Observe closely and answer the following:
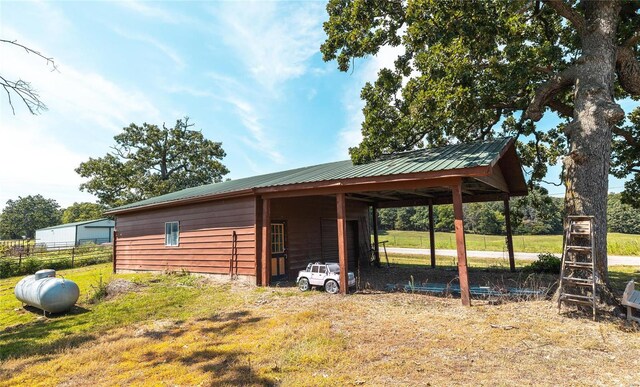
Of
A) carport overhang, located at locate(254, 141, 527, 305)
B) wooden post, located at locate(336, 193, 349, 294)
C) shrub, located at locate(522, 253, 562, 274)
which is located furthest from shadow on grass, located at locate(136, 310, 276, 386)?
shrub, located at locate(522, 253, 562, 274)

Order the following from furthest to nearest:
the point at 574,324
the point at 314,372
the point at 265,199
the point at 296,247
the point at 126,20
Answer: the point at 296,247
the point at 265,199
the point at 126,20
the point at 574,324
the point at 314,372

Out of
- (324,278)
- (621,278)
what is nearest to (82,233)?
(324,278)

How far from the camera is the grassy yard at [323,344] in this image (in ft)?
13.2

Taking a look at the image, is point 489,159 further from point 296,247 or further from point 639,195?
point 639,195

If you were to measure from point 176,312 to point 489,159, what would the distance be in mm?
7715

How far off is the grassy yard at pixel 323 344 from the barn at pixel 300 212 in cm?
143

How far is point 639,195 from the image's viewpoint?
1191 centimetres

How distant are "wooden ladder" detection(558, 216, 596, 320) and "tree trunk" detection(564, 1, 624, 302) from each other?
0.23 m

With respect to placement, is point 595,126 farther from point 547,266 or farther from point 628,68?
point 547,266

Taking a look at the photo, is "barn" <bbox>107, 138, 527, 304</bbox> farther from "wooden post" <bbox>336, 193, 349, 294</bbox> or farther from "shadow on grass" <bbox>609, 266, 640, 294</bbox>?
"shadow on grass" <bbox>609, 266, 640, 294</bbox>

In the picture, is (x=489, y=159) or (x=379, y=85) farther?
(x=379, y=85)

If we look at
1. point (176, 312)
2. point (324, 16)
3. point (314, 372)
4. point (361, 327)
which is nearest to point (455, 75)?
point (324, 16)

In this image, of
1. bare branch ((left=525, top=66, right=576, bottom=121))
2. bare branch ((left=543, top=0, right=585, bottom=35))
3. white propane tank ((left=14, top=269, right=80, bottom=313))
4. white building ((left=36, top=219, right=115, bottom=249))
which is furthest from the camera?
white building ((left=36, top=219, right=115, bottom=249))

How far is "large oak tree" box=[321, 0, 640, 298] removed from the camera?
7023 mm
